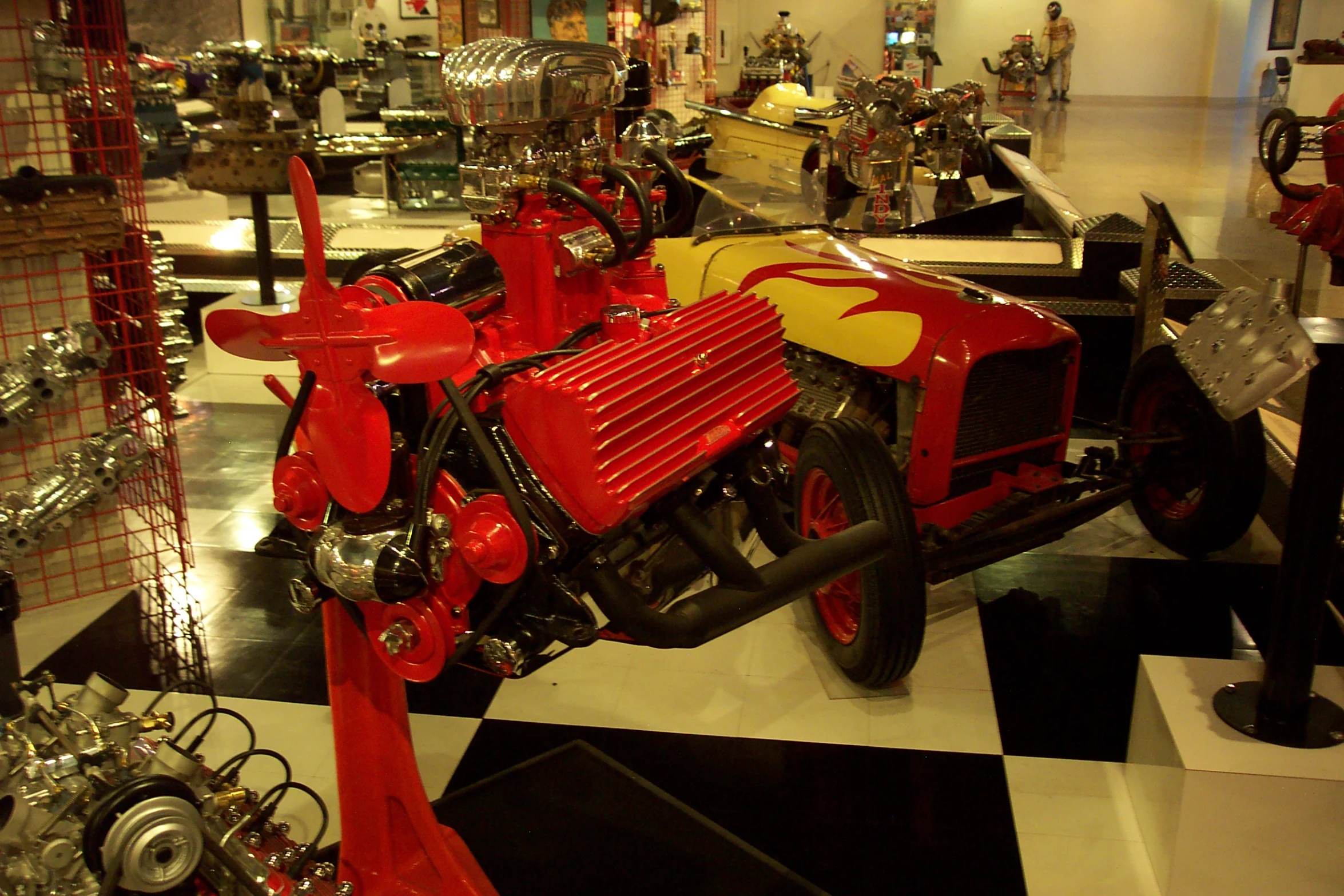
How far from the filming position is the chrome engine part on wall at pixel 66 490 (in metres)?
2.96

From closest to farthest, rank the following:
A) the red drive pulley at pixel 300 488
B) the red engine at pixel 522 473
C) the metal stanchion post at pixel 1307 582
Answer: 1. the red engine at pixel 522 473
2. the red drive pulley at pixel 300 488
3. the metal stanchion post at pixel 1307 582

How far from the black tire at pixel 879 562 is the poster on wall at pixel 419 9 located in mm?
6711

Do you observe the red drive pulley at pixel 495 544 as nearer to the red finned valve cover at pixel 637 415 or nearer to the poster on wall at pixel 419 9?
the red finned valve cover at pixel 637 415

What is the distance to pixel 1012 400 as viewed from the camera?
320cm

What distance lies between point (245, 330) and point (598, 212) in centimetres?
90

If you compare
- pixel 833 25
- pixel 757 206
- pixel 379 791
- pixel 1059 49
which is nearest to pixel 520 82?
pixel 379 791

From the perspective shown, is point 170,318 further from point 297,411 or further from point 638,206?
point 297,411

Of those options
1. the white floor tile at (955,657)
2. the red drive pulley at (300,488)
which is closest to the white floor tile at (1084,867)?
the white floor tile at (955,657)

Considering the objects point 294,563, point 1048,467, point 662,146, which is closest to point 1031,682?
point 1048,467

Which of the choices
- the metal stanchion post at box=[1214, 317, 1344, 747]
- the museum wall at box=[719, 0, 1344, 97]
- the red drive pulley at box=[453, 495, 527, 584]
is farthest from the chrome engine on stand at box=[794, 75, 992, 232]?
the museum wall at box=[719, 0, 1344, 97]

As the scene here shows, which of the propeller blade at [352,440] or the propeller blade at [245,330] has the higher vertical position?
the propeller blade at [245,330]

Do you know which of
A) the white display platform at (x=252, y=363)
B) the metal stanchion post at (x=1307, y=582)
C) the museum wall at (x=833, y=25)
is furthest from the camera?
the museum wall at (x=833, y=25)

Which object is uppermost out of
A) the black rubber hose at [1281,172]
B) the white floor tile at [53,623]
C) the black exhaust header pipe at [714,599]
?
the black rubber hose at [1281,172]

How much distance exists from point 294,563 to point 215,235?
3779mm
